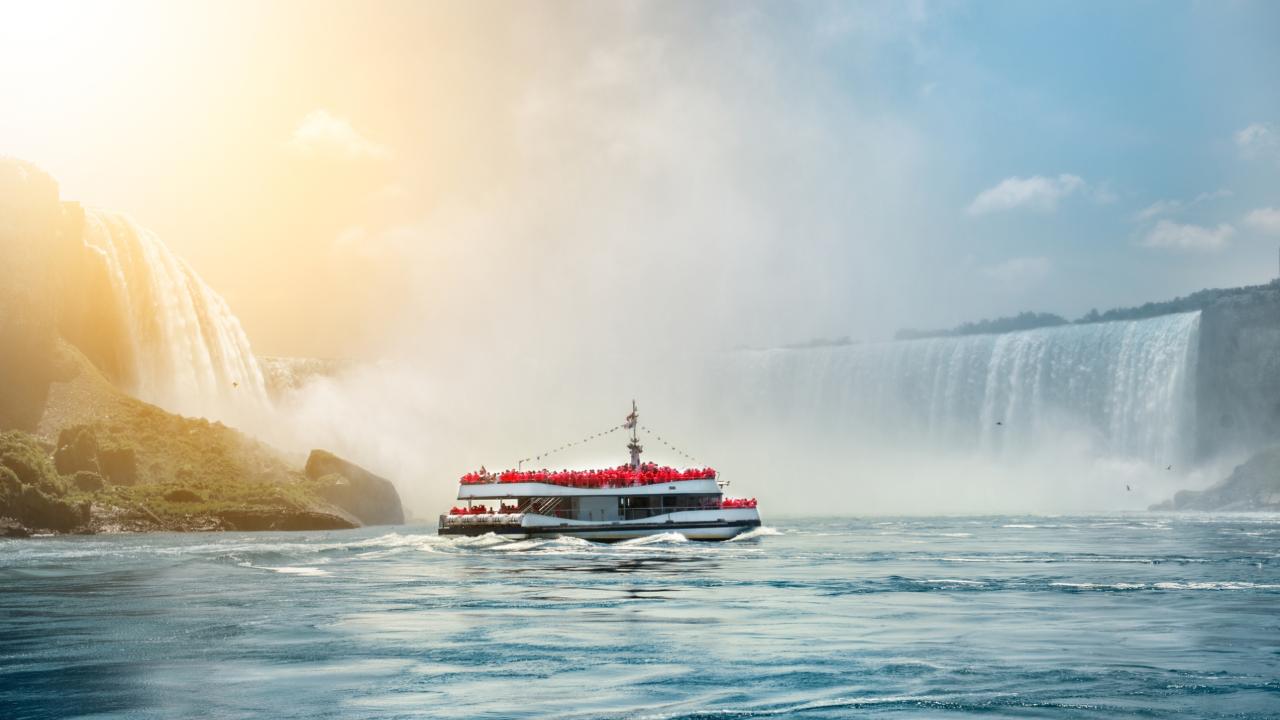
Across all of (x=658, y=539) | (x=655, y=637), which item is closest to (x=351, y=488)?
(x=658, y=539)

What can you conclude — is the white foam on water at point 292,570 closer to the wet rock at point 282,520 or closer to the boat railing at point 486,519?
the boat railing at point 486,519

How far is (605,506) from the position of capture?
261 ft

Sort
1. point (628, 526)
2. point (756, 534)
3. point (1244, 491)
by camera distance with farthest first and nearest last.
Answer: point (1244, 491), point (756, 534), point (628, 526)

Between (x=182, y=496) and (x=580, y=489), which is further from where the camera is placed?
(x=182, y=496)

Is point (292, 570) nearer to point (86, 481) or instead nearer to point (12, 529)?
point (12, 529)

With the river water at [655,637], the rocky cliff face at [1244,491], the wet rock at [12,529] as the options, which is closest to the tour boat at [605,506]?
the river water at [655,637]

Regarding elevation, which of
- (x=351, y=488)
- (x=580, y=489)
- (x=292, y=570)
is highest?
(x=351, y=488)

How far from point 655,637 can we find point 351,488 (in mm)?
112963

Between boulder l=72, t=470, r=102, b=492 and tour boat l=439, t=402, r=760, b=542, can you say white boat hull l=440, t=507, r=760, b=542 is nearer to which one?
tour boat l=439, t=402, r=760, b=542

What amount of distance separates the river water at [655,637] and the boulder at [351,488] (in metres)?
75.6

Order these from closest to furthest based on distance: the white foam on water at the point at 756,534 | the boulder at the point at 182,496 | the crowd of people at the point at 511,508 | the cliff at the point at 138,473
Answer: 1. the white foam on water at the point at 756,534
2. the crowd of people at the point at 511,508
3. the cliff at the point at 138,473
4. the boulder at the point at 182,496

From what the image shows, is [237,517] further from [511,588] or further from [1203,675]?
[1203,675]

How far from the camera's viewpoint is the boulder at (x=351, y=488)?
443ft

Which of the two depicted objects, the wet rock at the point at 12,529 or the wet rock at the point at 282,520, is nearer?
the wet rock at the point at 12,529
